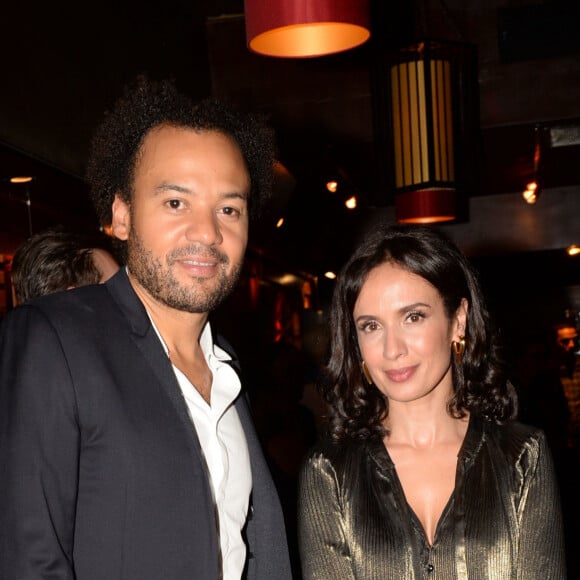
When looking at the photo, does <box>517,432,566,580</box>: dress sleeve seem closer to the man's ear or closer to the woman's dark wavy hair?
the woman's dark wavy hair

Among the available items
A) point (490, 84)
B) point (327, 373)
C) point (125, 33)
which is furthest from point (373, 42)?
point (327, 373)

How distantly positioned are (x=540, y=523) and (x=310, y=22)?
1354 mm

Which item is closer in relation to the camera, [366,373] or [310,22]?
[310,22]

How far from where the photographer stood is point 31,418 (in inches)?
58.3

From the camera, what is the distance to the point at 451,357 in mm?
2279

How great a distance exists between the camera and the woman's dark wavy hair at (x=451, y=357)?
222 centimetres

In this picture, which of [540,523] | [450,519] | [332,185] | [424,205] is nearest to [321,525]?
[450,519]

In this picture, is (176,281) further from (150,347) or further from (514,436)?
(514,436)

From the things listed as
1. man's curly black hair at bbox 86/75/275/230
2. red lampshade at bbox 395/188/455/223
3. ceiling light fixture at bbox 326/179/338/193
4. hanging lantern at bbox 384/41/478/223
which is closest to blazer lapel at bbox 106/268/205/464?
man's curly black hair at bbox 86/75/275/230

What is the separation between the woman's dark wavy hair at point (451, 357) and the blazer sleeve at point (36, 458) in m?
0.95

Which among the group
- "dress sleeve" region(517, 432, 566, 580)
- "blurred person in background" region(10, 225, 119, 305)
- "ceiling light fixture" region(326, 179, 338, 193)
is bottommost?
"dress sleeve" region(517, 432, 566, 580)

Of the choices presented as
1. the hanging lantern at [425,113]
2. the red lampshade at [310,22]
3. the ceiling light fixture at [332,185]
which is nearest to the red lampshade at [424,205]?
the hanging lantern at [425,113]

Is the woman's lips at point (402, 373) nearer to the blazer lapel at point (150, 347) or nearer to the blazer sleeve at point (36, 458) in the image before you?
the blazer lapel at point (150, 347)

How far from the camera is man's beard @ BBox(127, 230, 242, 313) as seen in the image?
1847 mm
